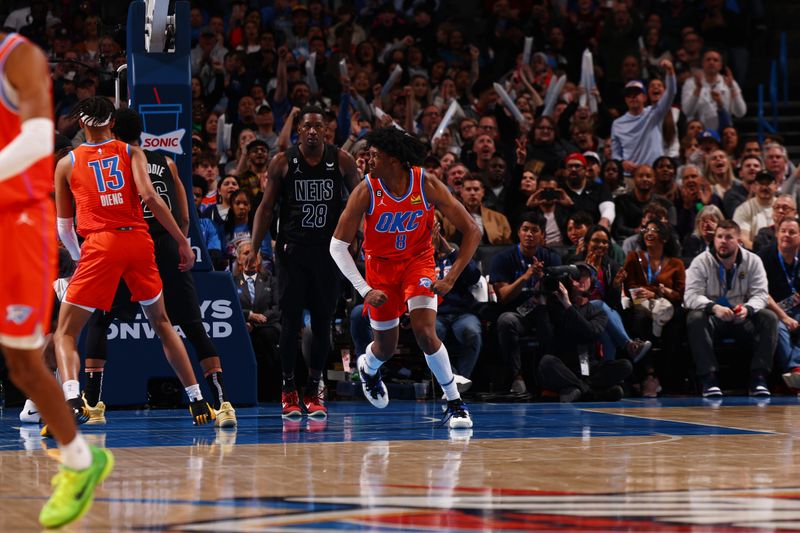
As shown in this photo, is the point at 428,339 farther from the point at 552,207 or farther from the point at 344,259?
the point at 552,207

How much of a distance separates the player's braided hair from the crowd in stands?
200 centimetres

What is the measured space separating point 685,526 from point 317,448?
114 inches

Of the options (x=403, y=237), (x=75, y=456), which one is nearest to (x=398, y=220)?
(x=403, y=237)

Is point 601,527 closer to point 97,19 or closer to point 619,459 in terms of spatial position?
point 619,459

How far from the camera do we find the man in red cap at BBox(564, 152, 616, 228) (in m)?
12.6

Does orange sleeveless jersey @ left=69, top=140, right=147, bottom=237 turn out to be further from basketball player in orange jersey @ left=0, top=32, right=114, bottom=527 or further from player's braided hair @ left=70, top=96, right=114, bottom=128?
basketball player in orange jersey @ left=0, top=32, right=114, bottom=527

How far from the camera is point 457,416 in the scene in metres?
7.89

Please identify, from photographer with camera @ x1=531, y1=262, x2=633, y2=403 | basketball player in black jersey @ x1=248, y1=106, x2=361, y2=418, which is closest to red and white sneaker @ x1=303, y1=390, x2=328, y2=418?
basketball player in black jersey @ x1=248, y1=106, x2=361, y2=418

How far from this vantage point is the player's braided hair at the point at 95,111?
7.67 metres

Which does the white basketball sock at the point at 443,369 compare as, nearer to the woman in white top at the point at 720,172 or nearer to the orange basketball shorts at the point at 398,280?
the orange basketball shorts at the point at 398,280

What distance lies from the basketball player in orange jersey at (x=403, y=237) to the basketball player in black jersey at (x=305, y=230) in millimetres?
782

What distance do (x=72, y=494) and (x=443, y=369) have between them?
3.96m

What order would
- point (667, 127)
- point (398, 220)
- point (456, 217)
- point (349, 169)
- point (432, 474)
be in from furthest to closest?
point (667, 127) → point (349, 169) → point (398, 220) → point (456, 217) → point (432, 474)

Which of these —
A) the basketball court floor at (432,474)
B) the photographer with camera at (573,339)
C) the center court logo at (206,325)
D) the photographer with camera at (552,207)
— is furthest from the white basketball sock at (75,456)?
the photographer with camera at (552,207)
